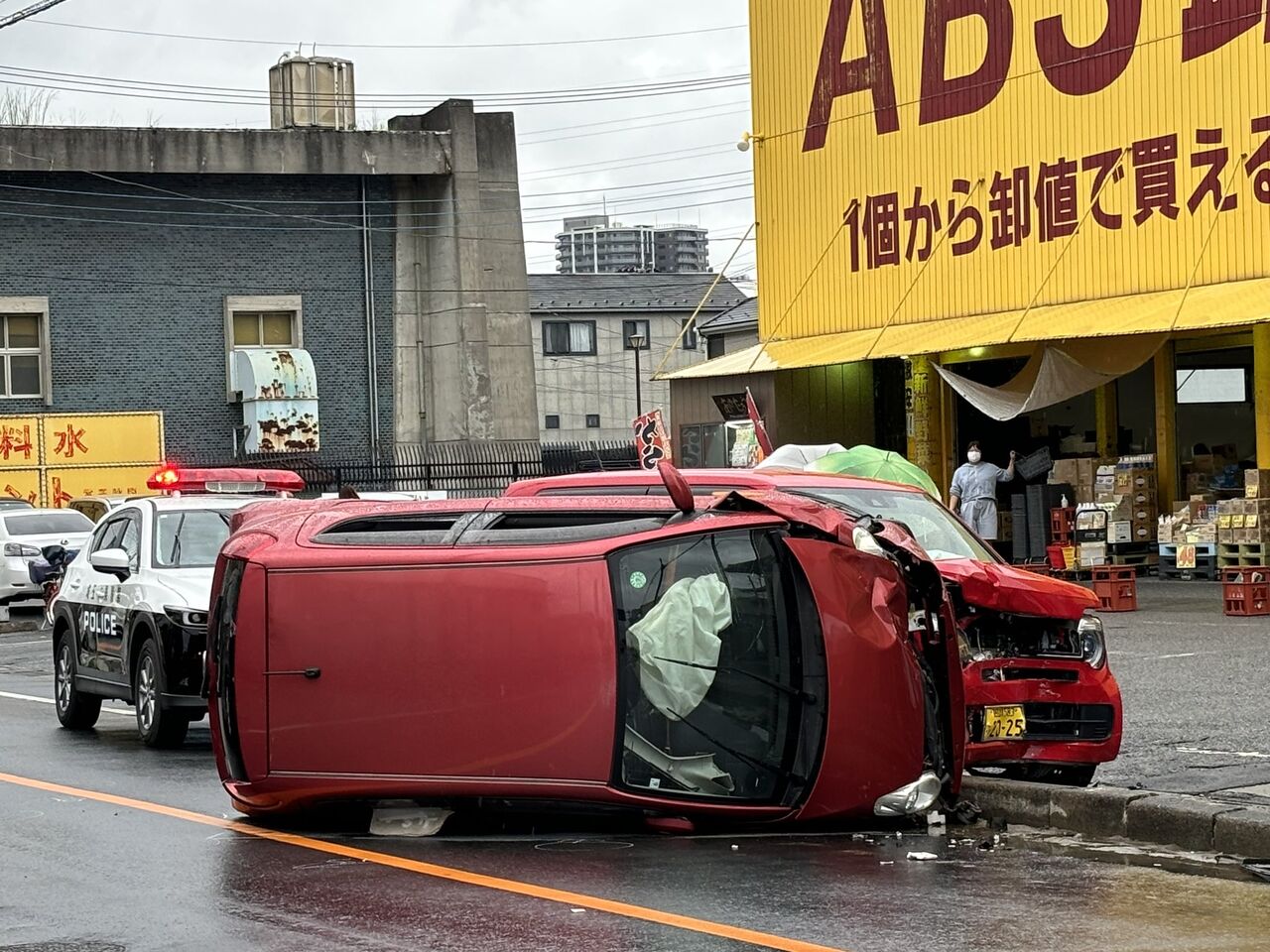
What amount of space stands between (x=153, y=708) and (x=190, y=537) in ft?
Result: 5.81

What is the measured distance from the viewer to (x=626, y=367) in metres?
72.6

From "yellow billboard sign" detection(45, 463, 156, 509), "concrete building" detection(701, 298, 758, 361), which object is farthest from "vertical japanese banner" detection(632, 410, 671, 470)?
"concrete building" detection(701, 298, 758, 361)

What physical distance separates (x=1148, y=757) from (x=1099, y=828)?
1.74 meters

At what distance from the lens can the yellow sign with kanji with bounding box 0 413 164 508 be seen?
3772 cm

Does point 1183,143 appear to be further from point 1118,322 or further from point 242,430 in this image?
point 242,430

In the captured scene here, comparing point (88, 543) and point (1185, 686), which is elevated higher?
point (88, 543)

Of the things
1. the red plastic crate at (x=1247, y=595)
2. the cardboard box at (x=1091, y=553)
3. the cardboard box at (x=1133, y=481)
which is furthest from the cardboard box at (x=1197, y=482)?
the red plastic crate at (x=1247, y=595)

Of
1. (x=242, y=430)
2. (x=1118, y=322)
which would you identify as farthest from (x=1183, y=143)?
(x=242, y=430)

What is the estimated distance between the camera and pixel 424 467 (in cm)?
4009

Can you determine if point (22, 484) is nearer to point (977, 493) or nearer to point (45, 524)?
point (45, 524)

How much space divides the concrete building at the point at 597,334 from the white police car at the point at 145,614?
5570 cm

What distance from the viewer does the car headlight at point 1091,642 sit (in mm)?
9922

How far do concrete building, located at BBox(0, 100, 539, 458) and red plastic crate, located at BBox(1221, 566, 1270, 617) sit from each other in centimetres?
2345

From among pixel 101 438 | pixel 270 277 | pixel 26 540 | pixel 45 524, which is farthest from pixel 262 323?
pixel 26 540
